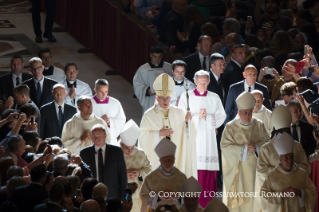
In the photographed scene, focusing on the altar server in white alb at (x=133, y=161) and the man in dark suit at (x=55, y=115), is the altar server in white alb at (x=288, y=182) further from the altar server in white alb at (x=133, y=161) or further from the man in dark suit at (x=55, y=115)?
the man in dark suit at (x=55, y=115)

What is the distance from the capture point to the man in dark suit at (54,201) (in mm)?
7598

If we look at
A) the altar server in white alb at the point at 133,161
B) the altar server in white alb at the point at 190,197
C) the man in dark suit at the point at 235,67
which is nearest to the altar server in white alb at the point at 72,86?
the man in dark suit at the point at 235,67

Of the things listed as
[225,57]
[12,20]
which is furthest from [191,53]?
[12,20]

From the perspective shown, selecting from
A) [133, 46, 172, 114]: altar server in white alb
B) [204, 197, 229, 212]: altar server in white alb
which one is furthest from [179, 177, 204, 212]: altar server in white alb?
[133, 46, 172, 114]: altar server in white alb

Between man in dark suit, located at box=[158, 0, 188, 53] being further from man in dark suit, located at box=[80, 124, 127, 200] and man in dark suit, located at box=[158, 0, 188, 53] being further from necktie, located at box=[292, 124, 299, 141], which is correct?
man in dark suit, located at box=[80, 124, 127, 200]

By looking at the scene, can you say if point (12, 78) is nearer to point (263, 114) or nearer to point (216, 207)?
point (263, 114)

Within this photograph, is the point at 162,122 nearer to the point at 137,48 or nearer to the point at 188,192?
the point at 188,192

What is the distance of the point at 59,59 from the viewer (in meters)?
18.0

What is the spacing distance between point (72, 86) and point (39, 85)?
504 mm

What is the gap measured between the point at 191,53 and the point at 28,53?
573cm

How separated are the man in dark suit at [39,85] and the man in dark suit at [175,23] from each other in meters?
2.76

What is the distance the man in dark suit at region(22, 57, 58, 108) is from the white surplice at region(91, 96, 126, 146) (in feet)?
2.68

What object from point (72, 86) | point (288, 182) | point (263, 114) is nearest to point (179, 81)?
point (263, 114)

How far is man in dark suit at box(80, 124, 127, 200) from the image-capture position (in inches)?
372
